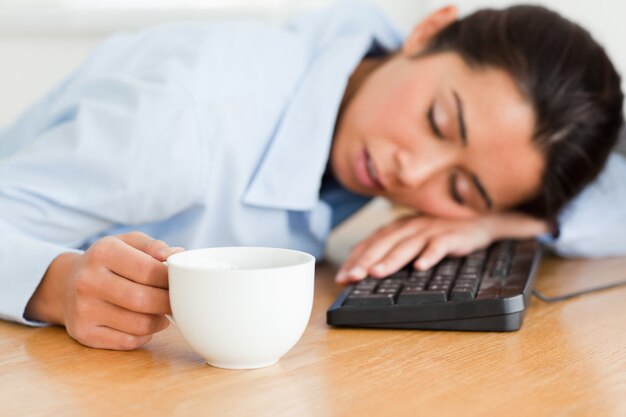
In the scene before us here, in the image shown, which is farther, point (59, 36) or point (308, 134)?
point (59, 36)

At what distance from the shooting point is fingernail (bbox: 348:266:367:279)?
786 mm

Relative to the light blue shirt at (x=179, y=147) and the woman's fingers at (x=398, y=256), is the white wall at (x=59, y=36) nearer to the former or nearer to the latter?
the light blue shirt at (x=179, y=147)

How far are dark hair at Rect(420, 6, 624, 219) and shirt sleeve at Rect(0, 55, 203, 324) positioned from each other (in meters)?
0.43

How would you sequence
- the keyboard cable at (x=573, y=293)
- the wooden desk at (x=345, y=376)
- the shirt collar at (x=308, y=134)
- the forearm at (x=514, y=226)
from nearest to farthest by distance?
the wooden desk at (x=345, y=376), the keyboard cable at (x=573, y=293), the shirt collar at (x=308, y=134), the forearm at (x=514, y=226)

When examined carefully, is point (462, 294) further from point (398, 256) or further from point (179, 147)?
point (179, 147)

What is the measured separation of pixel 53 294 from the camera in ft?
2.00

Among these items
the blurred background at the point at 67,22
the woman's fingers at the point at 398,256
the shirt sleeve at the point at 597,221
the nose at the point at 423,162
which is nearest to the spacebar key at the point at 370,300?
the woman's fingers at the point at 398,256

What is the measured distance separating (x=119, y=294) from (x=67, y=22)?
150 cm

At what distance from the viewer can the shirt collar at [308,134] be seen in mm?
935

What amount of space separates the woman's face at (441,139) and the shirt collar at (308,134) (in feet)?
0.19

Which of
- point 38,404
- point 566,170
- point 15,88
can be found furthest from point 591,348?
point 15,88

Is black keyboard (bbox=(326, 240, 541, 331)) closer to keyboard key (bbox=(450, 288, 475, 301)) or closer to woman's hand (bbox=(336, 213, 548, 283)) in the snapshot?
keyboard key (bbox=(450, 288, 475, 301))

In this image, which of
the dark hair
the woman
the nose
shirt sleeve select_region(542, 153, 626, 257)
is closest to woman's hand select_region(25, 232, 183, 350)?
the woman

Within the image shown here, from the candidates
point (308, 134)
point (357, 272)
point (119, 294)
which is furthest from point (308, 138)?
point (119, 294)
